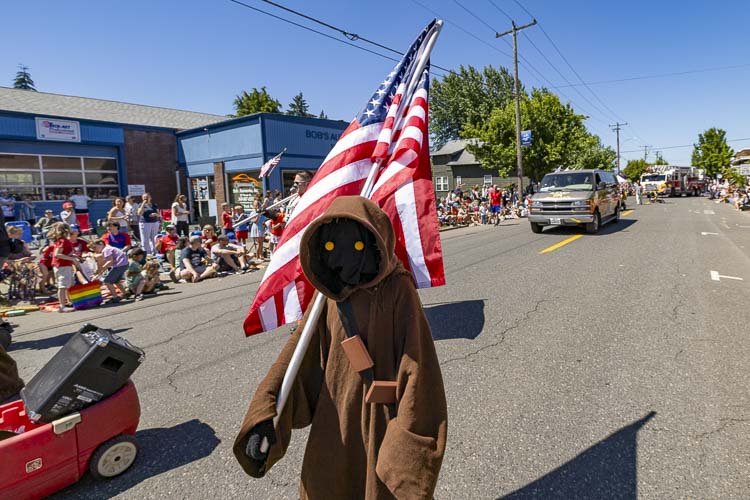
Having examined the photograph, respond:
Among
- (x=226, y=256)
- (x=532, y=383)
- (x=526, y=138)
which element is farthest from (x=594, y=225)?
(x=526, y=138)

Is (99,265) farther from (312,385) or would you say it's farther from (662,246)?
(662,246)

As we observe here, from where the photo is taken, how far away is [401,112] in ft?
10.8

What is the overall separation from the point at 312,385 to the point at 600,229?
664 inches

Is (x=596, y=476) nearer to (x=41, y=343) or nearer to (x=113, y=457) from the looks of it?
(x=113, y=457)

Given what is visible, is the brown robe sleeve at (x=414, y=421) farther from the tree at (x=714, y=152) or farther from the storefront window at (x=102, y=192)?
the tree at (x=714, y=152)

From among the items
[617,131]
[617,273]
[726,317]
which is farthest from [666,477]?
[617,131]

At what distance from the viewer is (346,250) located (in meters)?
1.79

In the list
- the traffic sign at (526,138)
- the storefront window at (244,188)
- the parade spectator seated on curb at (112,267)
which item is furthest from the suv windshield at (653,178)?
the parade spectator seated on curb at (112,267)

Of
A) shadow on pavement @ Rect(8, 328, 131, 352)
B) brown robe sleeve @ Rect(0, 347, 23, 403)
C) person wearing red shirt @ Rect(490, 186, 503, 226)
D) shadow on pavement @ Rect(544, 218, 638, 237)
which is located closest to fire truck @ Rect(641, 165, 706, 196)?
person wearing red shirt @ Rect(490, 186, 503, 226)

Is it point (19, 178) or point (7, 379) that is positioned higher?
point (19, 178)

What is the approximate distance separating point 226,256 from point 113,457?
8670mm

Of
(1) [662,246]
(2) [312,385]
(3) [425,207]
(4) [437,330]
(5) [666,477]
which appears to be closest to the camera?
(2) [312,385]

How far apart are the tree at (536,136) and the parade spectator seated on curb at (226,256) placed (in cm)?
3095

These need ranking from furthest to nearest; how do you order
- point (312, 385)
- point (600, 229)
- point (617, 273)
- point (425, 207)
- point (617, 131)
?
point (617, 131), point (600, 229), point (617, 273), point (425, 207), point (312, 385)
